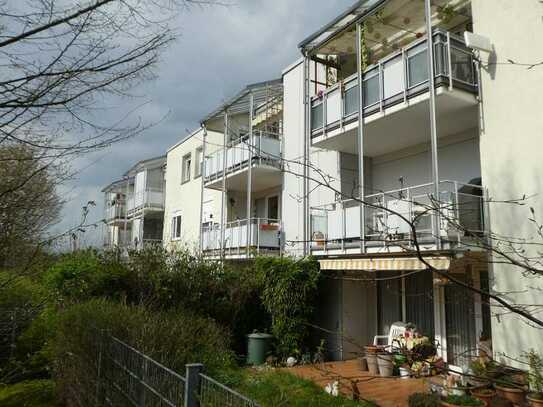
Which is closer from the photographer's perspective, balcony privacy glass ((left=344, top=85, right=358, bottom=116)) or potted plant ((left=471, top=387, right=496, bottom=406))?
potted plant ((left=471, top=387, right=496, bottom=406))

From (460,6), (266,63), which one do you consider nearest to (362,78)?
(460,6)

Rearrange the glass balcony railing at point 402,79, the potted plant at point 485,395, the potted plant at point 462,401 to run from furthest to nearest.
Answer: the glass balcony railing at point 402,79 → the potted plant at point 485,395 → the potted plant at point 462,401

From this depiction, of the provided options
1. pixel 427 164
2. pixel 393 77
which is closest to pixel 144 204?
pixel 427 164

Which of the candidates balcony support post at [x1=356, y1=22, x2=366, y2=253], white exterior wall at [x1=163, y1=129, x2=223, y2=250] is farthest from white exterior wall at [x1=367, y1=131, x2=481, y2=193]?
white exterior wall at [x1=163, y1=129, x2=223, y2=250]

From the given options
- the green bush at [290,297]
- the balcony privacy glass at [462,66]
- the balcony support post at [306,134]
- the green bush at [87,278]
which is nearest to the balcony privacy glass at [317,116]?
the balcony support post at [306,134]

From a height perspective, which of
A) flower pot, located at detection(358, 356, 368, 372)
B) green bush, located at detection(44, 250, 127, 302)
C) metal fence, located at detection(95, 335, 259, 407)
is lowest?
flower pot, located at detection(358, 356, 368, 372)

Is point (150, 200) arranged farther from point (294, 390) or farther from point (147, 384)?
point (147, 384)

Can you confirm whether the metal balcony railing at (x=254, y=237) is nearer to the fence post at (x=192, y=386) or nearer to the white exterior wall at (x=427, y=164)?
the white exterior wall at (x=427, y=164)

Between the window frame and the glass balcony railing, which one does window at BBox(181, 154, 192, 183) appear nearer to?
the window frame

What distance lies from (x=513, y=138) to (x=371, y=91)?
4138 millimetres

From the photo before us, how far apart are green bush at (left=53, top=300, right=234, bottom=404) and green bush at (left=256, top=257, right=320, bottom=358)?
700cm

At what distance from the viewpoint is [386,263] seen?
37.3 feet

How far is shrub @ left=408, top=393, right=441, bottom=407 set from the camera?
7.53 m

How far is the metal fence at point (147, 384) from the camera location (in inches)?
155
